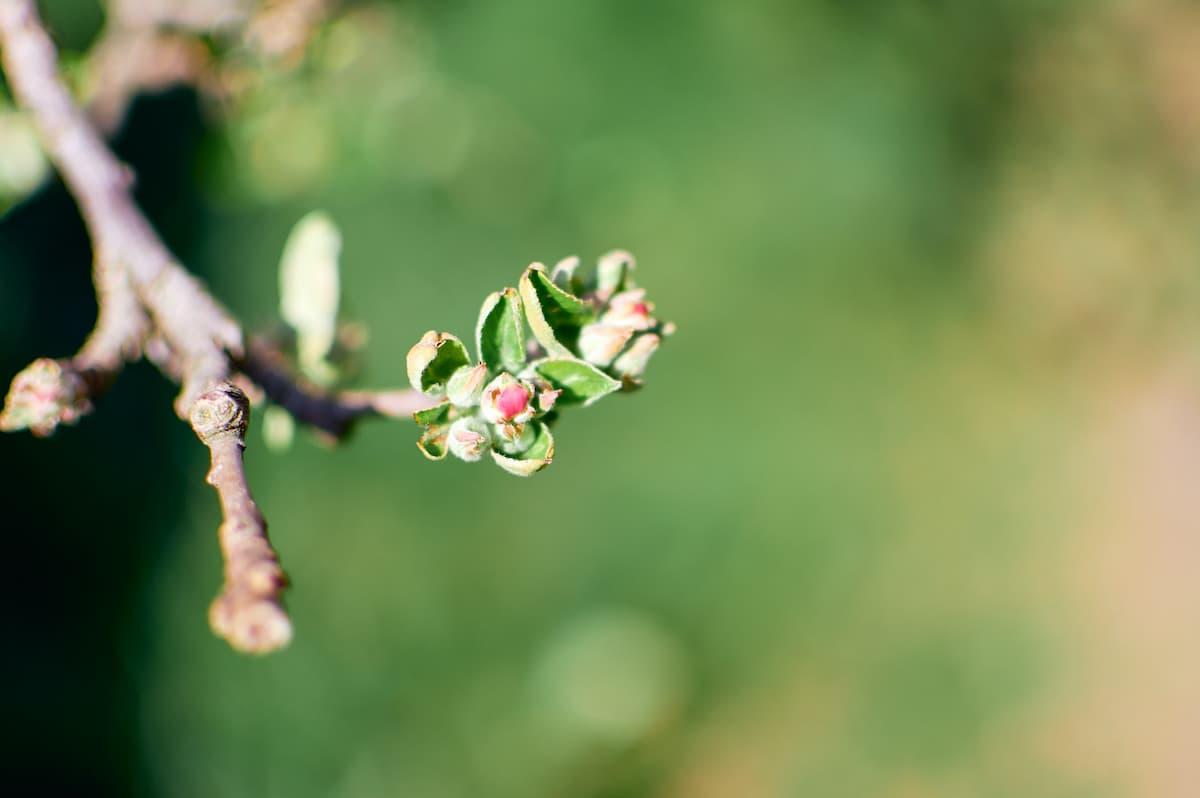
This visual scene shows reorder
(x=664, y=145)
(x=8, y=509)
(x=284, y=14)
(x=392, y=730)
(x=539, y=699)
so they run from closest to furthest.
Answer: (x=284, y=14)
(x=8, y=509)
(x=392, y=730)
(x=539, y=699)
(x=664, y=145)

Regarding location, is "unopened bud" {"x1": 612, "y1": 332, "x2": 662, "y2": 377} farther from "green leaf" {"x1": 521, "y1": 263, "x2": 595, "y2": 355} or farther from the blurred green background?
the blurred green background

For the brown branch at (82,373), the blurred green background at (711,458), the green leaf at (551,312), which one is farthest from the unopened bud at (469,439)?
the blurred green background at (711,458)

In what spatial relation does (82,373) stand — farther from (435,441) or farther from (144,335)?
(435,441)

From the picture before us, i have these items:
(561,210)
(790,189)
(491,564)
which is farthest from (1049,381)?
(491,564)

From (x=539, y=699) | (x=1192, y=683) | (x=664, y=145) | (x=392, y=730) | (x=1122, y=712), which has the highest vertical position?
(x=664, y=145)

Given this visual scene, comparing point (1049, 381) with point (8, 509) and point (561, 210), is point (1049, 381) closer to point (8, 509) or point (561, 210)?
point (561, 210)

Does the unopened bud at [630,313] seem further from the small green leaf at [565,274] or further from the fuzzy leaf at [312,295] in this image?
the fuzzy leaf at [312,295]
